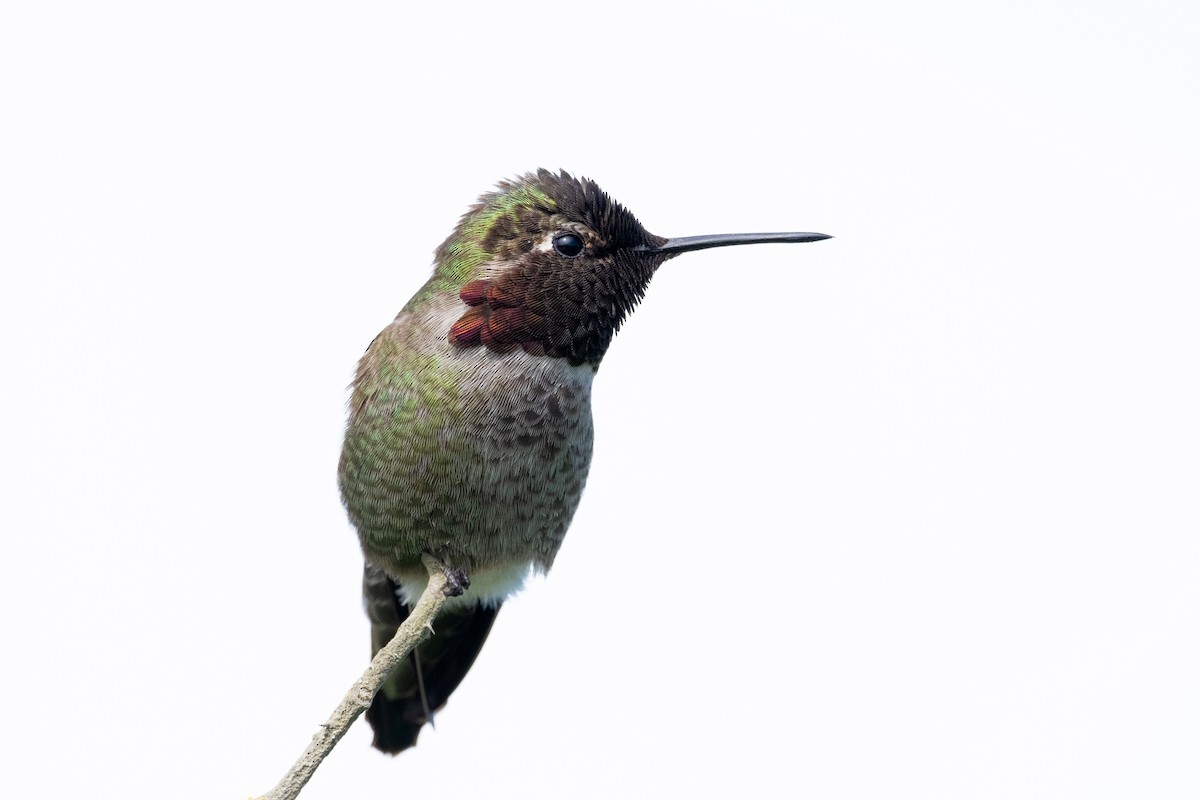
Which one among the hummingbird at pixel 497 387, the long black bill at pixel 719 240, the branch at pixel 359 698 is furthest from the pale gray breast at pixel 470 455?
the long black bill at pixel 719 240

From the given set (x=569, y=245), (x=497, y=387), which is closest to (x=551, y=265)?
(x=569, y=245)

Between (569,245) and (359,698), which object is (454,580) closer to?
(359,698)

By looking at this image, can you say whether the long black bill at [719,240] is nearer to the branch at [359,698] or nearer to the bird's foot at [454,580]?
the bird's foot at [454,580]

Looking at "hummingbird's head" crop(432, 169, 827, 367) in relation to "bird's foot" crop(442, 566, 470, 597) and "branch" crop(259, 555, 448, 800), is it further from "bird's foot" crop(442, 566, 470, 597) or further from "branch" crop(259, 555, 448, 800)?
"branch" crop(259, 555, 448, 800)

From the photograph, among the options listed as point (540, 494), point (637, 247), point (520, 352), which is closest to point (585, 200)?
point (637, 247)

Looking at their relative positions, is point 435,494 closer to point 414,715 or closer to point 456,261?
point 456,261

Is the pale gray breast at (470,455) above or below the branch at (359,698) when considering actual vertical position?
above

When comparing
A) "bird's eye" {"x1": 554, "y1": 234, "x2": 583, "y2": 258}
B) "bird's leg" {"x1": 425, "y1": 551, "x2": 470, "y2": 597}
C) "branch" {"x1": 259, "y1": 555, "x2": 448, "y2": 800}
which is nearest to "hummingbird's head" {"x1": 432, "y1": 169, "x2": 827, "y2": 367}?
"bird's eye" {"x1": 554, "y1": 234, "x2": 583, "y2": 258}
